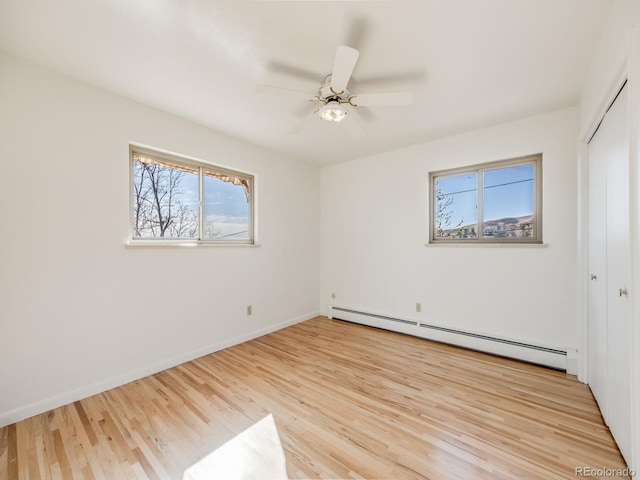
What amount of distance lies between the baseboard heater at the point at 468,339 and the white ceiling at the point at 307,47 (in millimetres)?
2315

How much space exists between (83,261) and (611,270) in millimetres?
3673

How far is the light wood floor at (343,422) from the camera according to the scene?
144 centimetres

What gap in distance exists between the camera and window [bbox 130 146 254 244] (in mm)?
2516

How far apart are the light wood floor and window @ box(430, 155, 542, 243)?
1.35 m

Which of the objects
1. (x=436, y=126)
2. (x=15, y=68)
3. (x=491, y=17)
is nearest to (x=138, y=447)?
(x=15, y=68)

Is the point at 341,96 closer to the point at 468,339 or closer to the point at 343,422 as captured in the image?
the point at 343,422

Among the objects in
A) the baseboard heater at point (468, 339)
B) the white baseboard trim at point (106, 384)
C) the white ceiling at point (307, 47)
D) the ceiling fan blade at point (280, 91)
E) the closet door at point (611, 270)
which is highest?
the white ceiling at point (307, 47)

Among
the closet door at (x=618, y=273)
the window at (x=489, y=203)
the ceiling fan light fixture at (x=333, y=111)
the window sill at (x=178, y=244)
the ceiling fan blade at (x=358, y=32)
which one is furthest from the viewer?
the window at (x=489, y=203)

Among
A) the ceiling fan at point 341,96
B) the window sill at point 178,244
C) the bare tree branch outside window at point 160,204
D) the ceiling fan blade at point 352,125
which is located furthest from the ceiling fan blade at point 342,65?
the window sill at point 178,244

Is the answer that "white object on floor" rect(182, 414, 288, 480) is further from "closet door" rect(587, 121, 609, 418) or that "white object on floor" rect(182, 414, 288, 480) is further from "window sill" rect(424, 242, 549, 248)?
"window sill" rect(424, 242, 549, 248)

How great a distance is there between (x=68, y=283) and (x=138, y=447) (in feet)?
4.26

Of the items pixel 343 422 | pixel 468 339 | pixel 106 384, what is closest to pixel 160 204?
pixel 106 384

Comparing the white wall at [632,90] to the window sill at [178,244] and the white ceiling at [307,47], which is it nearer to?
the white ceiling at [307,47]

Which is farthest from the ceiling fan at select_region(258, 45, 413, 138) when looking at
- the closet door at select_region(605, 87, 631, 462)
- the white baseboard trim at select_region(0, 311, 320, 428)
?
the white baseboard trim at select_region(0, 311, 320, 428)
